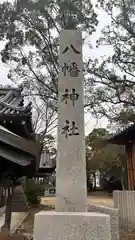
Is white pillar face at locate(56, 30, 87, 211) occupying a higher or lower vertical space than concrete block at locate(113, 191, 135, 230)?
higher

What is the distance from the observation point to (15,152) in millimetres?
4738

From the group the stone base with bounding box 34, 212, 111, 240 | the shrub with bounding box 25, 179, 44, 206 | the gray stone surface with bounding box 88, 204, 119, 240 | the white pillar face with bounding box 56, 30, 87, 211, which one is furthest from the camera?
the shrub with bounding box 25, 179, 44, 206

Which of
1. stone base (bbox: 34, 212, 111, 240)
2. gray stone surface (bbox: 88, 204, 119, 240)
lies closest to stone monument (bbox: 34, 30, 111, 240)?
stone base (bbox: 34, 212, 111, 240)

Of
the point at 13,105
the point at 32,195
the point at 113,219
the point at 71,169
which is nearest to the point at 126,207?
the point at 113,219

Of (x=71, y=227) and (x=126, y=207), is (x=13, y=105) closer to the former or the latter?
(x=126, y=207)

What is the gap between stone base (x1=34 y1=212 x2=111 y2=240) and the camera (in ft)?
11.3

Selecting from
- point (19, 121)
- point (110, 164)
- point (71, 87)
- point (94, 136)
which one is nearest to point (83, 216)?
point (71, 87)

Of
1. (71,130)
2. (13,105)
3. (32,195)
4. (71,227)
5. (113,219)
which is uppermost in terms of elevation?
(13,105)

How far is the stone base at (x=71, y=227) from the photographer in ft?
11.3

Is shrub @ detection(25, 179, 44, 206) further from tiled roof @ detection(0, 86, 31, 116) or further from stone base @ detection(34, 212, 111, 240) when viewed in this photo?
stone base @ detection(34, 212, 111, 240)

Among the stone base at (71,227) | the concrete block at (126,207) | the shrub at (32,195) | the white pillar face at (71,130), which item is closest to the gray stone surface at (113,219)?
the concrete block at (126,207)

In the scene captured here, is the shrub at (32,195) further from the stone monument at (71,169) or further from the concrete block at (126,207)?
the stone monument at (71,169)

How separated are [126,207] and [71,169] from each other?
6.20 m

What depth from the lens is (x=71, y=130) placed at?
4.56 metres
